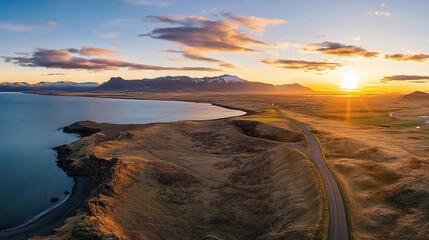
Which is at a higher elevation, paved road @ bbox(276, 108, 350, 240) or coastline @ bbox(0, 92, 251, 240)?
paved road @ bbox(276, 108, 350, 240)

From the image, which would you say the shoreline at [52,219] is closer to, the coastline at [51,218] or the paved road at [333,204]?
the coastline at [51,218]

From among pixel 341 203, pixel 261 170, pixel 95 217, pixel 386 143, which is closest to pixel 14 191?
pixel 95 217

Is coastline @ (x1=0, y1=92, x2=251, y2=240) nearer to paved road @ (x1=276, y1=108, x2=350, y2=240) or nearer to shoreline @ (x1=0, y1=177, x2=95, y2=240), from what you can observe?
shoreline @ (x1=0, y1=177, x2=95, y2=240)

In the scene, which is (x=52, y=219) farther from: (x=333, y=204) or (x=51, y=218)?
(x=333, y=204)

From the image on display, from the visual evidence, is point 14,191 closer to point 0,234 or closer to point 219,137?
point 0,234

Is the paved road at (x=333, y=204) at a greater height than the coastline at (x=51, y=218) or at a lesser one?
greater

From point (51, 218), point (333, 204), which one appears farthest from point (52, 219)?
point (333, 204)

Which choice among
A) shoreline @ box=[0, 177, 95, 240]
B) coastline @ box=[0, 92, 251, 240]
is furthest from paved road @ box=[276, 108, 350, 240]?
shoreline @ box=[0, 177, 95, 240]

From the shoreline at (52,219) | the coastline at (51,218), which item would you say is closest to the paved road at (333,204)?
the coastline at (51,218)
